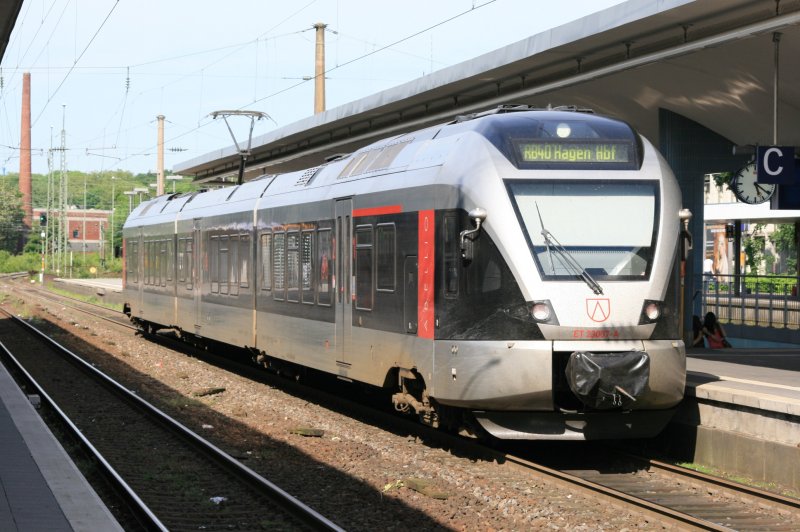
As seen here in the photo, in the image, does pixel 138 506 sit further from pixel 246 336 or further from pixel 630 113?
pixel 630 113

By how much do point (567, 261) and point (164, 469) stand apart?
4.61 m

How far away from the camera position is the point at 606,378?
1027 cm

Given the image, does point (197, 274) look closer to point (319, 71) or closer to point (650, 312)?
point (650, 312)

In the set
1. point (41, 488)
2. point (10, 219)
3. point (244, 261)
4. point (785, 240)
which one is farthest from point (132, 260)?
point (10, 219)

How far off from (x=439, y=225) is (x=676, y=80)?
27.1ft

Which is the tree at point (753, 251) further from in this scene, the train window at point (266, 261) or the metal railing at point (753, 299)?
the train window at point (266, 261)

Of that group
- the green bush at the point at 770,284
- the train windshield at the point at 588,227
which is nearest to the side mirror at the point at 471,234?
the train windshield at the point at 588,227

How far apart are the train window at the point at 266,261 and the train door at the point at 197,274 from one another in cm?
442

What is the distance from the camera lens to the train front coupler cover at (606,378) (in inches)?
404

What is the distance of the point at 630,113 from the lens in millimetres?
20859

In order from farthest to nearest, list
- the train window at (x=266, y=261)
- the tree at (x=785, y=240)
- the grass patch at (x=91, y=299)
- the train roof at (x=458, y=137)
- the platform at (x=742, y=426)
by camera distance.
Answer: the tree at (x=785, y=240) → the grass patch at (x=91, y=299) → the train window at (x=266, y=261) → the train roof at (x=458, y=137) → the platform at (x=742, y=426)

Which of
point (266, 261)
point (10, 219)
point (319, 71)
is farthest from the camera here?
point (10, 219)

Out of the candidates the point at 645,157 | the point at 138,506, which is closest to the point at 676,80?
the point at 645,157

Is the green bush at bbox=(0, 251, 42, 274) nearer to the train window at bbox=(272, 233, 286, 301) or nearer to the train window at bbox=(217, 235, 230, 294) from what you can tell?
the train window at bbox=(217, 235, 230, 294)
